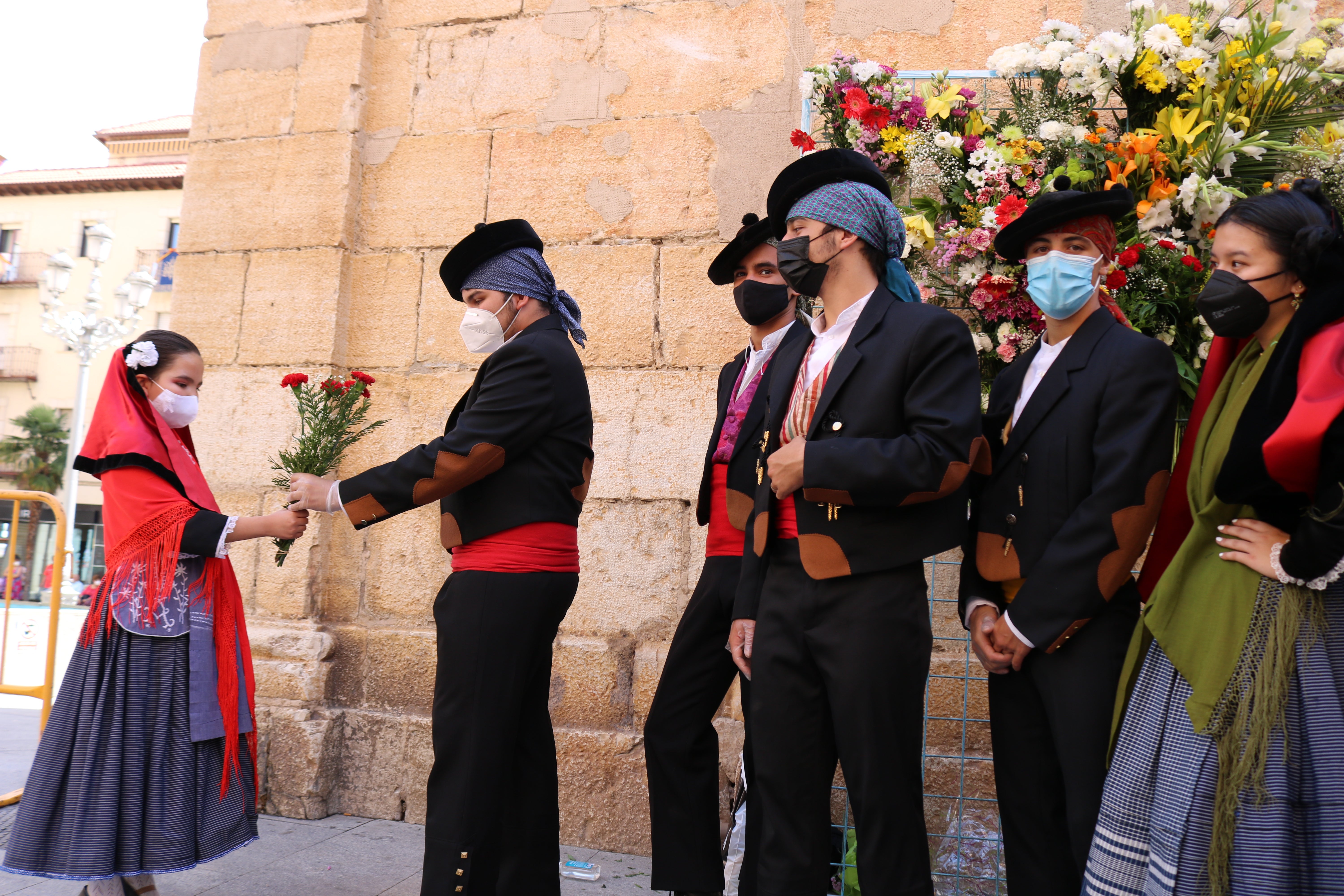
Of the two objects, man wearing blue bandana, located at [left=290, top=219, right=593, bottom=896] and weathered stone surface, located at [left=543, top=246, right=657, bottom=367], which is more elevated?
weathered stone surface, located at [left=543, top=246, right=657, bottom=367]

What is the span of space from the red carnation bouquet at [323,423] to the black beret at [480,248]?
44 centimetres

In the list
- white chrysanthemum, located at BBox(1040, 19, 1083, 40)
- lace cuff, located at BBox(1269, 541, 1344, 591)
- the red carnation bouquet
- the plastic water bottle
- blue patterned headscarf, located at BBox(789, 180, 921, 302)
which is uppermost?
white chrysanthemum, located at BBox(1040, 19, 1083, 40)

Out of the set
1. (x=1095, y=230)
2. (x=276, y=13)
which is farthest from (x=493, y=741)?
(x=276, y=13)

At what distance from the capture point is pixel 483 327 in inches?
119

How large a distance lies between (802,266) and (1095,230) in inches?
31.7

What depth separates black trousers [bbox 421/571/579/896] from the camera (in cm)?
261

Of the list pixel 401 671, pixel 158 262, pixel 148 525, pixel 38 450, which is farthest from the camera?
pixel 38 450

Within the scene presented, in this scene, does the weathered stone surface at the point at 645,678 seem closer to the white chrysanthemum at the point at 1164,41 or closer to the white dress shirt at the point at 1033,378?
the white dress shirt at the point at 1033,378

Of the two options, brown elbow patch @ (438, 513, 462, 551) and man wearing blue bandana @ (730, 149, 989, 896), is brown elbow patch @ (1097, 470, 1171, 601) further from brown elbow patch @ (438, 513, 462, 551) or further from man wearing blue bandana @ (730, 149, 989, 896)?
brown elbow patch @ (438, 513, 462, 551)

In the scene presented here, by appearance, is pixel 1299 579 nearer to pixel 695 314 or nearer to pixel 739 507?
pixel 739 507

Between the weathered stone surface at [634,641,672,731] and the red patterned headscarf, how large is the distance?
2.41m

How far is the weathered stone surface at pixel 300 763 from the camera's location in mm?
4180

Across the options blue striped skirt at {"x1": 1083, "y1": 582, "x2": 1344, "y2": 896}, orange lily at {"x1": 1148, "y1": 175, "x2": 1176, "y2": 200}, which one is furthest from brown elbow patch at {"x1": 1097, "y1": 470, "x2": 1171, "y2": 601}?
orange lily at {"x1": 1148, "y1": 175, "x2": 1176, "y2": 200}

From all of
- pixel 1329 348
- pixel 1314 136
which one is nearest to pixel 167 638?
pixel 1329 348
